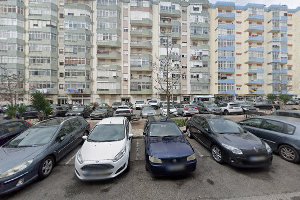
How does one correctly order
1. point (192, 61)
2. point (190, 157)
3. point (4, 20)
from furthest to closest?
point (192, 61)
point (4, 20)
point (190, 157)

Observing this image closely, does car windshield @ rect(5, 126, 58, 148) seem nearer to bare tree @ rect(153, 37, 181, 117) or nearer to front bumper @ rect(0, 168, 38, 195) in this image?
front bumper @ rect(0, 168, 38, 195)

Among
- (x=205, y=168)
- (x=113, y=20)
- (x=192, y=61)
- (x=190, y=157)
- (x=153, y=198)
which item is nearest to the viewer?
(x=153, y=198)

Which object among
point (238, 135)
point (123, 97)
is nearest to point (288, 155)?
point (238, 135)

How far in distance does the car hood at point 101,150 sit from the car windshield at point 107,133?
0.31 meters

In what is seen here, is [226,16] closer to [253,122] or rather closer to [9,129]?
[253,122]

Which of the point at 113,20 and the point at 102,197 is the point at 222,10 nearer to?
the point at 113,20

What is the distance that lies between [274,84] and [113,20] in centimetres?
4402

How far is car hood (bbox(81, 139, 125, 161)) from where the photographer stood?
443cm

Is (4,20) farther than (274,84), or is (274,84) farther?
(274,84)

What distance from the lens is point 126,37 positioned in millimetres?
37344

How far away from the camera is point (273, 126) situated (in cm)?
646

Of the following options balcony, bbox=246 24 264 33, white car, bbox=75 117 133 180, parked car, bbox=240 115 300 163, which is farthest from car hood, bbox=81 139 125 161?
balcony, bbox=246 24 264 33

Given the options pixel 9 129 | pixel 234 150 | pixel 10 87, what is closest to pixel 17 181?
pixel 9 129

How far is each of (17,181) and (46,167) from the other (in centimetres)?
96
